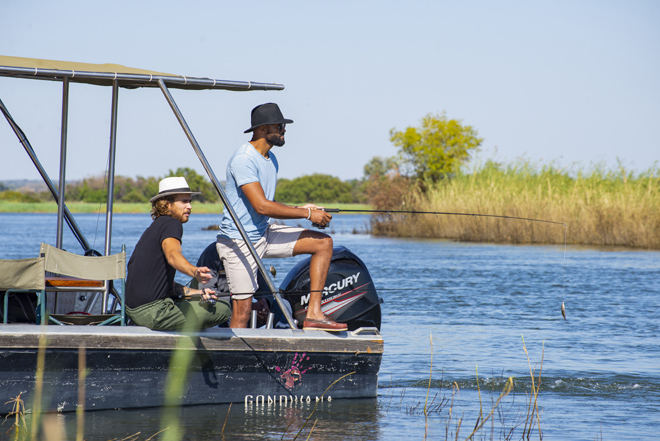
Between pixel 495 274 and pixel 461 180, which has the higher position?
pixel 461 180

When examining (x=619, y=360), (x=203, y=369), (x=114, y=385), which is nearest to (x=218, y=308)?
(x=203, y=369)

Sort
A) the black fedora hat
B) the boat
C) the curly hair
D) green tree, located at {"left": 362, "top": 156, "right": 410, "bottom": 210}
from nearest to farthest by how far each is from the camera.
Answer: the boat, the curly hair, the black fedora hat, green tree, located at {"left": 362, "top": 156, "right": 410, "bottom": 210}

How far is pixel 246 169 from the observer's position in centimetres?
548

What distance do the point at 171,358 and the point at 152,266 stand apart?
615 millimetres

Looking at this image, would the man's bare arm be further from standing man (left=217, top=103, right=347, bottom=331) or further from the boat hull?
the boat hull

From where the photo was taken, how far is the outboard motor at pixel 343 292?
6.38m

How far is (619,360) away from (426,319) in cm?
331

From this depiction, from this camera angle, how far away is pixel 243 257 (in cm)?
555

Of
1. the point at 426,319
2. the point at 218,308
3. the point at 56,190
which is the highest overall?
the point at 56,190

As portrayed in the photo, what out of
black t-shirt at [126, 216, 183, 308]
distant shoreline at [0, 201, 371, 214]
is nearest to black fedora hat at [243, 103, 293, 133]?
black t-shirt at [126, 216, 183, 308]

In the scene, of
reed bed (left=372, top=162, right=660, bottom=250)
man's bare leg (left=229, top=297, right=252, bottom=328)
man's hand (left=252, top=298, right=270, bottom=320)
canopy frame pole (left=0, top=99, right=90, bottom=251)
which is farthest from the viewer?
reed bed (left=372, top=162, right=660, bottom=250)

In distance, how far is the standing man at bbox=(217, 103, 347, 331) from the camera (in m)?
5.50

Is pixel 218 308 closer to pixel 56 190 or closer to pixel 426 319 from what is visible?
pixel 56 190

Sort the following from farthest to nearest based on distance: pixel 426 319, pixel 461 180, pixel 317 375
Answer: pixel 461 180 → pixel 426 319 → pixel 317 375
